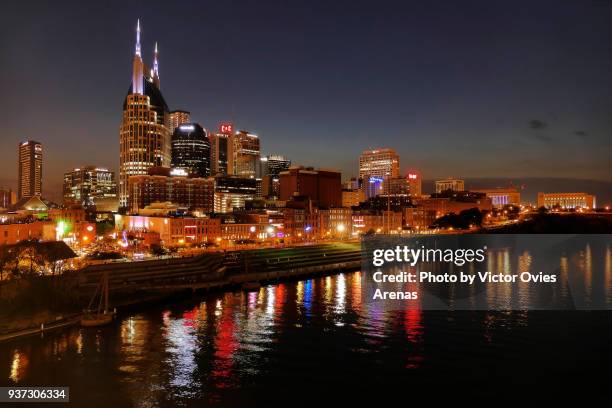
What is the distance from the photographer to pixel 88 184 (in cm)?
16525

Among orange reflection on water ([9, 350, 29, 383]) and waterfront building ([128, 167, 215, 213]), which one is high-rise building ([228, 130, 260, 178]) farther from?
orange reflection on water ([9, 350, 29, 383])

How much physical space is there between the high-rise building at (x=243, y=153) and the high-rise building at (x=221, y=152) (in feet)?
5.75

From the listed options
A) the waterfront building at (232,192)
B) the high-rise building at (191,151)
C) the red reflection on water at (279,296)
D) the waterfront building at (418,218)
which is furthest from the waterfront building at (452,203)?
the red reflection on water at (279,296)

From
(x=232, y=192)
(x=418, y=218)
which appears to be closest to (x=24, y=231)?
(x=418, y=218)

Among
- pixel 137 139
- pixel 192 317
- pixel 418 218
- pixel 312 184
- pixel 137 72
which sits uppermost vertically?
pixel 137 72

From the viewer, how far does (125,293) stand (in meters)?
36.4

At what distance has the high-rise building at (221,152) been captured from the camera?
18050 cm

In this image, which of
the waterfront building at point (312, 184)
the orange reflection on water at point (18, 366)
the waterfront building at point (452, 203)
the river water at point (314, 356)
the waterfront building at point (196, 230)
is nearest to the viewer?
the river water at point (314, 356)

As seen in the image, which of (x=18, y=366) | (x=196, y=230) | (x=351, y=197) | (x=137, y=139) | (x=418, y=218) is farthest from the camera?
(x=351, y=197)

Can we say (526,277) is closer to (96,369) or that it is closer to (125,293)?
(125,293)

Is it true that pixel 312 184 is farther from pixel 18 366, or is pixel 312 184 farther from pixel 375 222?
pixel 18 366

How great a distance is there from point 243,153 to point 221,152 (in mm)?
12504

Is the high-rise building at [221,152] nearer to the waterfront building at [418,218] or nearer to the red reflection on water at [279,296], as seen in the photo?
the waterfront building at [418,218]

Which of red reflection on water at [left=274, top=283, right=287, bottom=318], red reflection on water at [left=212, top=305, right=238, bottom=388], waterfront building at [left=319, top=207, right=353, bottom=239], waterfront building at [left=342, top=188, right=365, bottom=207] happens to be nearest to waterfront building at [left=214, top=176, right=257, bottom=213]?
waterfront building at [left=342, top=188, right=365, bottom=207]
